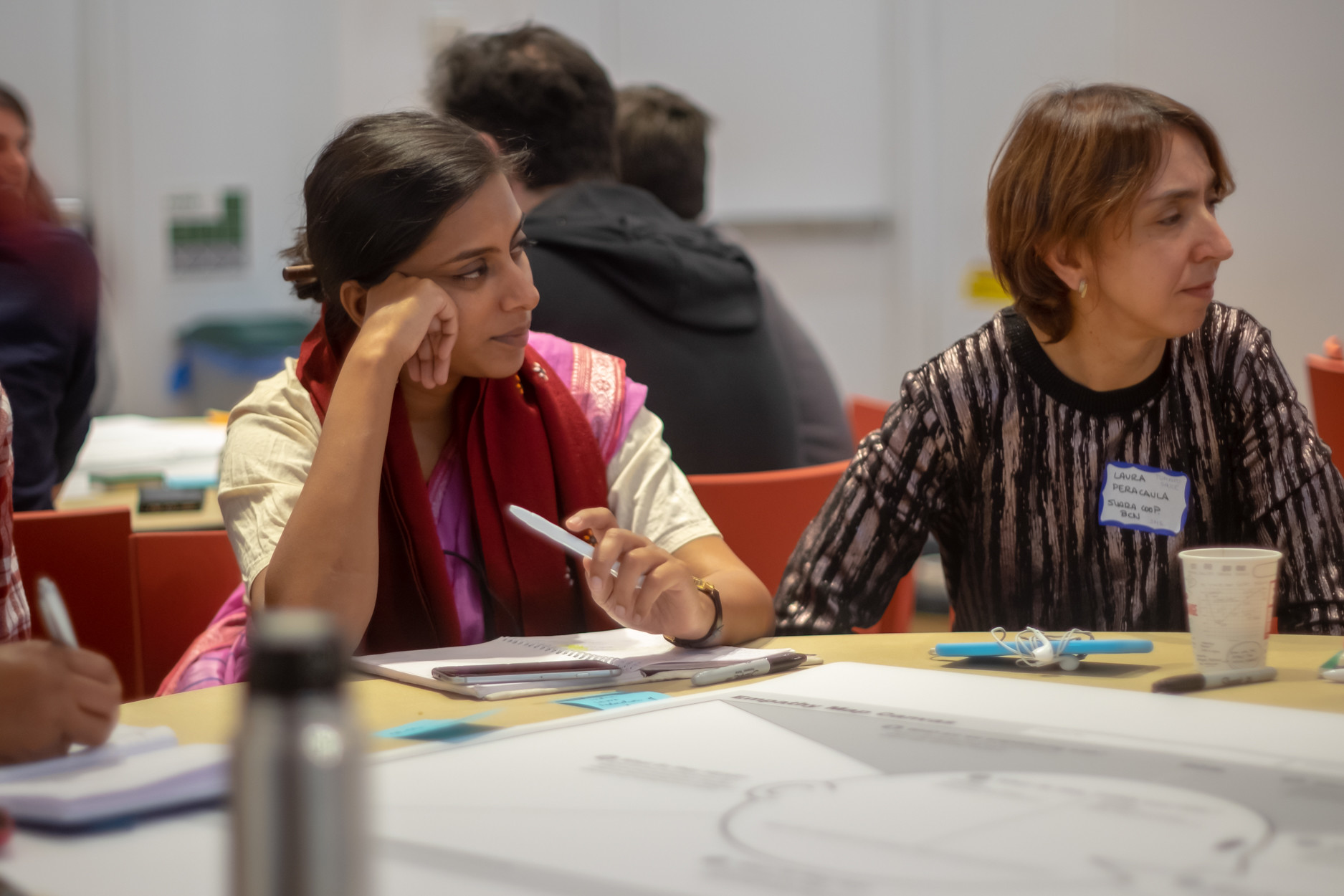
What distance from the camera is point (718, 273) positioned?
2.39 meters

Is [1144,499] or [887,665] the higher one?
[1144,499]

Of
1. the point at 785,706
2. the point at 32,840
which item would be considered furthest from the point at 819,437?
the point at 32,840

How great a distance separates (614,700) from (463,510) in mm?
638

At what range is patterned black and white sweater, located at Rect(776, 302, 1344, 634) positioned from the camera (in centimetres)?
172

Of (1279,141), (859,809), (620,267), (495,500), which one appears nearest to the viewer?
(859,809)

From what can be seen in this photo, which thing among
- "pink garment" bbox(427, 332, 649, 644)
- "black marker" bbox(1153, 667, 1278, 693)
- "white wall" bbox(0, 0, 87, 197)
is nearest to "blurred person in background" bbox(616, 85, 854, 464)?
"pink garment" bbox(427, 332, 649, 644)

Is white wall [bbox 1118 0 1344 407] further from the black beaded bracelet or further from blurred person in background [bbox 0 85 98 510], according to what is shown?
blurred person in background [bbox 0 85 98 510]

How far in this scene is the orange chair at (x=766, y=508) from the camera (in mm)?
1902

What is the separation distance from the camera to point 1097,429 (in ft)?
5.75

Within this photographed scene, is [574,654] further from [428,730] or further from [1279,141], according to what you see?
[1279,141]

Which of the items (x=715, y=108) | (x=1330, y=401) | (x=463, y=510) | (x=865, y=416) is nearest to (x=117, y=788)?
(x=463, y=510)

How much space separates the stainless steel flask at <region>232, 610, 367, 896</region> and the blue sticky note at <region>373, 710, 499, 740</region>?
52cm

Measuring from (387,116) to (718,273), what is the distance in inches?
33.8

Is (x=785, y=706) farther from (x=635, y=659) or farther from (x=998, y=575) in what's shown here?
(x=998, y=575)
